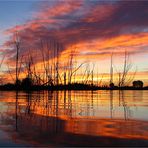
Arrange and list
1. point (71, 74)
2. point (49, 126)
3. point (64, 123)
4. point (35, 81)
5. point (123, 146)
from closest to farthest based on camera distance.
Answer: point (123, 146)
point (49, 126)
point (64, 123)
point (35, 81)
point (71, 74)

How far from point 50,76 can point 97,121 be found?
2621 cm

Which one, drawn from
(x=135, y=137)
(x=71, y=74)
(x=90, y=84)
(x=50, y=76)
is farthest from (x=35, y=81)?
(x=135, y=137)

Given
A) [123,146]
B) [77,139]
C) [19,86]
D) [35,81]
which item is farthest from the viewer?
[35,81]

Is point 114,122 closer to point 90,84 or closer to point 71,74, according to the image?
point 71,74

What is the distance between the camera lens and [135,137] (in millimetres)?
5590

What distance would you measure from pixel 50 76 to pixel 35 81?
163cm

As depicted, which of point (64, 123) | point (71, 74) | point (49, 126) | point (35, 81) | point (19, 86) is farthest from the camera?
point (71, 74)

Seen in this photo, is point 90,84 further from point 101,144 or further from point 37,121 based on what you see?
point 101,144

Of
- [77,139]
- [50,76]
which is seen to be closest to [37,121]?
[77,139]

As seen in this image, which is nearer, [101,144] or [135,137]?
[101,144]

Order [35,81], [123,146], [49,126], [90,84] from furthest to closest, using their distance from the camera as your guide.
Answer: [90,84] < [35,81] < [49,126] < [123,146]

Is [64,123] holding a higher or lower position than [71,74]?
lower

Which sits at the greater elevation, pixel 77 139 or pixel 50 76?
pixel 50 76

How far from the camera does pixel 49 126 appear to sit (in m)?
6.82
